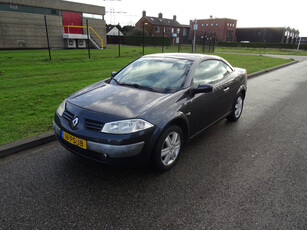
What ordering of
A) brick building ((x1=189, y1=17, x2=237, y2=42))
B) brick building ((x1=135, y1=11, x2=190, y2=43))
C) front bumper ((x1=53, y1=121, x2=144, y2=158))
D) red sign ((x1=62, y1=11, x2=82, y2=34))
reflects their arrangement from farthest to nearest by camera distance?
brick building ((x1=189, y1=17, x2=237, y2=42)) < brick building ((x1=135, y1=11, x2=190, y2=43)) < red sign ((x1=62, y1=11, x2=82, y2=34)) < front bumper ((x1=53, y1=121, x2=144, y2=158))

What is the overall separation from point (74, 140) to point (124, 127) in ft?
2.22

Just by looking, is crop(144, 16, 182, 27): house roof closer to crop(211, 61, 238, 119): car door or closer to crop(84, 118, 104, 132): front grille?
crop(211, 61, 238, 119): car door

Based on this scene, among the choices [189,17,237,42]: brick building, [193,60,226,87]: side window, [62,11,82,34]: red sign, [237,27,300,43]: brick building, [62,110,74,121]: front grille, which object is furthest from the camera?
[189,17,237,42]: brick building

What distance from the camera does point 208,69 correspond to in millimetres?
4160

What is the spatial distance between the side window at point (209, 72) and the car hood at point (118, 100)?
865 millimetres

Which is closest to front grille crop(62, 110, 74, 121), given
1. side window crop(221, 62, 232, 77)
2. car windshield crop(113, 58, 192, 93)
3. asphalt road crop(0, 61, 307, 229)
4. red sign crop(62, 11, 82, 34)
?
asphalt road crop(0, 61, 307, 229)

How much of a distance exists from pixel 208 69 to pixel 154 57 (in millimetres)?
1026

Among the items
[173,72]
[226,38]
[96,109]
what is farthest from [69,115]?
[226,38]

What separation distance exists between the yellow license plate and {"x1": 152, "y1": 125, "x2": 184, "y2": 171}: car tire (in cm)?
89

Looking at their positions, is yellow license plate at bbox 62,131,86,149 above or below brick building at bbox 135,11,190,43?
below

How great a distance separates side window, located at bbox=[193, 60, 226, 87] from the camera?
3.79 metres

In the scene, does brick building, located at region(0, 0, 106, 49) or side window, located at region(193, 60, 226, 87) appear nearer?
side window, located at region(193, 60, 226, 87)

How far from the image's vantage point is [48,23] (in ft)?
86.3

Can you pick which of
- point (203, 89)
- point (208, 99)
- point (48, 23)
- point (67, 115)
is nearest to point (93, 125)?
point (67, 115)
